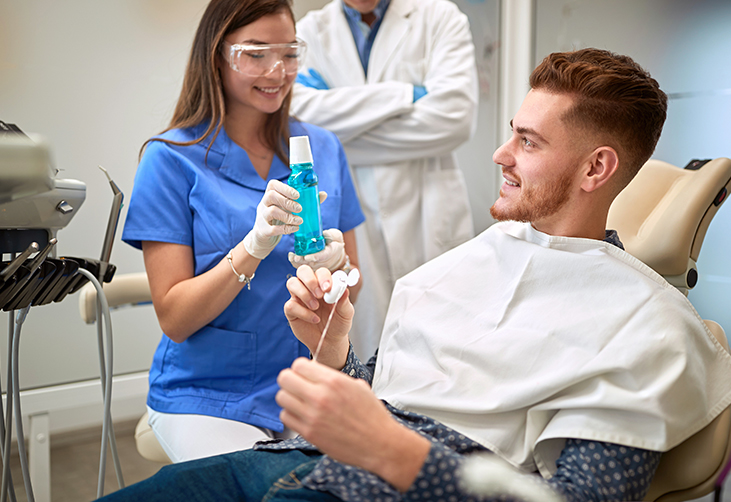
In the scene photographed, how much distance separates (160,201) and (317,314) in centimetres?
51

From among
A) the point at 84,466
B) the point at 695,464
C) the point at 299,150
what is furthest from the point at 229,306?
the point at 84,466

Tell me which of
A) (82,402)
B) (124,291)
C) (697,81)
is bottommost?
(82,402)

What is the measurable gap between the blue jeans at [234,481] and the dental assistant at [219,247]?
27cm

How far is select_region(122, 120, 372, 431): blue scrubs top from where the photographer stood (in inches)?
53.5

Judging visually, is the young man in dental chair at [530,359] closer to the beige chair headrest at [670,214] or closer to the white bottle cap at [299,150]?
the beige chair headrest at [670,214]

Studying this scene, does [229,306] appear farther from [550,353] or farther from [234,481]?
[550,353]

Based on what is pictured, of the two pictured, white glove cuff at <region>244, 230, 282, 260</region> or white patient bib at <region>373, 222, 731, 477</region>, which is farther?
white glove cuff at <region>244, 230, 282, 260</region>

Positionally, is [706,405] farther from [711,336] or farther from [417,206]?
[417,206]

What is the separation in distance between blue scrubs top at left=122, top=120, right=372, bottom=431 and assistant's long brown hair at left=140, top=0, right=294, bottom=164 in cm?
5

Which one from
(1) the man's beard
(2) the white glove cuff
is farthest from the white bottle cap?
(1) the man's beard

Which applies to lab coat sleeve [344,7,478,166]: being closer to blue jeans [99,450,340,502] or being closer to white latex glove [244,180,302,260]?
white latex glove [244,180,302,260]

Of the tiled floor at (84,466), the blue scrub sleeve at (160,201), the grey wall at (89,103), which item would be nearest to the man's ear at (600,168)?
the blue scrub sleeve at (160,201)

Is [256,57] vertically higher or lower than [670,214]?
higher

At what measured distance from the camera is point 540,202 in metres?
1.16
